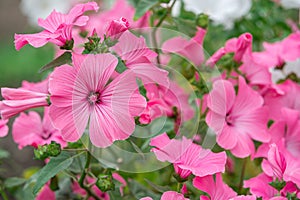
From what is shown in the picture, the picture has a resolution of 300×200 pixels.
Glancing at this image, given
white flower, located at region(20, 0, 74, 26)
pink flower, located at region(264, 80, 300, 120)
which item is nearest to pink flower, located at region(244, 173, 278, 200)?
pink flower, located at region(264, 80, 300, 120)

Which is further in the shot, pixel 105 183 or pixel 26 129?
pixel 26 129

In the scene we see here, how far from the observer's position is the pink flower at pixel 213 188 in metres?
0.57

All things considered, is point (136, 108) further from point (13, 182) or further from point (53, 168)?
point (13, 182)

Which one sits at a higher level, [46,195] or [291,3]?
[291,3]

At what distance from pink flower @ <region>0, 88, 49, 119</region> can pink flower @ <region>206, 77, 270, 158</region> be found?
0.19 m

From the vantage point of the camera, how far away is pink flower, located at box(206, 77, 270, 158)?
2.11ft

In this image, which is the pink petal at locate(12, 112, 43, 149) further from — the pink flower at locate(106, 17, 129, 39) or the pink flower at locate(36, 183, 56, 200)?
the pink flower at locate(106, 17, 129, 39)

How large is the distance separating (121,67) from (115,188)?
0.16m

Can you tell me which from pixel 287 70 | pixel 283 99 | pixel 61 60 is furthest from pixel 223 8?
pixel 61 60

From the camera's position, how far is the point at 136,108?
1.75 ft

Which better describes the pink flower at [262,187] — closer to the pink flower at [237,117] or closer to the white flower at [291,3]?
the pink flower at [237,117]

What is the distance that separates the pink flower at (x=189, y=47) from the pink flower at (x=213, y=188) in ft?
0.72

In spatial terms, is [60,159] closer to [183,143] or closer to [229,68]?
[183,143]

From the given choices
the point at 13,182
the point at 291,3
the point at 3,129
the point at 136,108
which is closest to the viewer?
the point at 136,108
